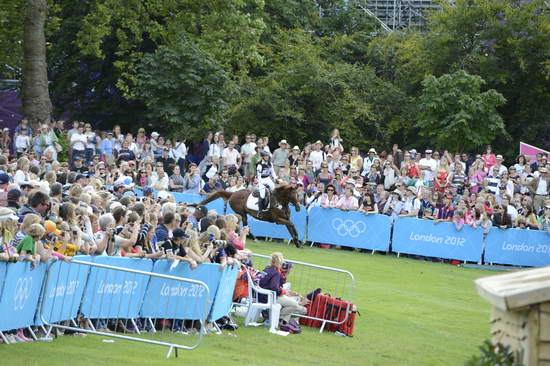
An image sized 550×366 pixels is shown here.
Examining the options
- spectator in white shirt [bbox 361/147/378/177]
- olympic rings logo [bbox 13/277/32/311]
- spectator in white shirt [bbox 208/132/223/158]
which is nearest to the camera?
olympic rings logo [bbox 13/277/32/311]

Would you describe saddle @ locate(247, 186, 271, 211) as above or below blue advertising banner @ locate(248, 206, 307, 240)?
above

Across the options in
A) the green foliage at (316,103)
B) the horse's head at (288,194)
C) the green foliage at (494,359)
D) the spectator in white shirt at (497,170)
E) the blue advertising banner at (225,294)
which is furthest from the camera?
the green foliage at (316,103)

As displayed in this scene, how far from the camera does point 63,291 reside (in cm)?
1170

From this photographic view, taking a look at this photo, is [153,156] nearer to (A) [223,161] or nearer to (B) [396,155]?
(A) [223,161]

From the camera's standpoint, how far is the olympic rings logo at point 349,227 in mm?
27703

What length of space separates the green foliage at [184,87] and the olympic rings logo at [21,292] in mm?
22929

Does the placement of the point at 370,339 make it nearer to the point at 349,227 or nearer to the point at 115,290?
the point at 115,290

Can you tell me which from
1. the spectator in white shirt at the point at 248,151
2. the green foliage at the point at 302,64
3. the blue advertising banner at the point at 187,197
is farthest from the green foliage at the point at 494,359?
the green foliage at the point at 302,64

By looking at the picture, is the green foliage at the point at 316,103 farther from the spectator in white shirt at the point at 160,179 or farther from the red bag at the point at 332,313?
the red bag at the point at 332,313

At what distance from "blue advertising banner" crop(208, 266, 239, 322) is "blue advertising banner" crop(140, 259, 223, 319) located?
1.25 feet

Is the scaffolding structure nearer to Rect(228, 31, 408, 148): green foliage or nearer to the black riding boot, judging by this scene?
Rect(228, 31, 408, 148): green foliage

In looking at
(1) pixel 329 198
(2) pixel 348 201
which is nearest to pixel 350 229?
(2) pixel 348 201

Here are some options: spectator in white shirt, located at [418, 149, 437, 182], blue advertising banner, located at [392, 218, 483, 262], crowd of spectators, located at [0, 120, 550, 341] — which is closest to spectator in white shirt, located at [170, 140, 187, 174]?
crowd of spectators, located at [0, 120, 550, 341]

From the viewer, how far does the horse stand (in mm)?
25094
